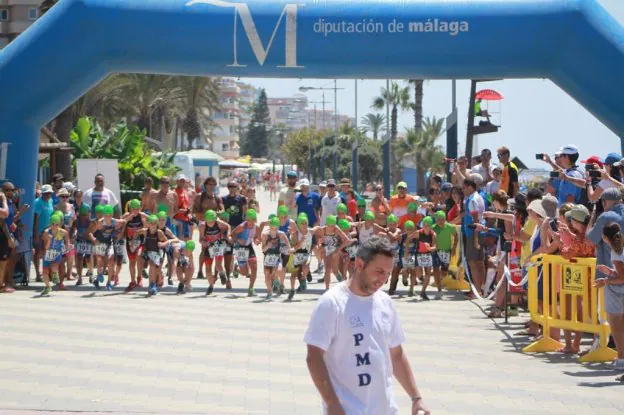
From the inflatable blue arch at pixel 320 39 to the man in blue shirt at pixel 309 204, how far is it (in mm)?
3156

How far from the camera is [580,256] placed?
11109 mm

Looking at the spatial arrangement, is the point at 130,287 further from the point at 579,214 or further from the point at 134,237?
the point at 579,214

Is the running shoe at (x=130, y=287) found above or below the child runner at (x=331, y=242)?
below

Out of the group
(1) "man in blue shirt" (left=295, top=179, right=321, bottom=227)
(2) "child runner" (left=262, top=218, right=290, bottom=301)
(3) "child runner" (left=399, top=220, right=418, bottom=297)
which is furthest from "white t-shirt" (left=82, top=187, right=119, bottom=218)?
(3) "child runner" (left=399, top=220, right=418, bottom=297)

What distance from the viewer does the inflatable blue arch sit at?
15781 millimetres

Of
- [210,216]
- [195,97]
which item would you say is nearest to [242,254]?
[210,216]

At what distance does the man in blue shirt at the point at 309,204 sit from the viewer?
18766 mm

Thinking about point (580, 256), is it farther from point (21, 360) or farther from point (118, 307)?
point (118, 307)

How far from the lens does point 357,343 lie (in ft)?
17.2

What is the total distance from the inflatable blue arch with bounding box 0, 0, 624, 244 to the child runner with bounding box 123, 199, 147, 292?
242 centimetres

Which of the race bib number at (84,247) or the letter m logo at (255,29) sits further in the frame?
the race bib number at (84,247)

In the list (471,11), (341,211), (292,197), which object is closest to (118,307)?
(341,211)

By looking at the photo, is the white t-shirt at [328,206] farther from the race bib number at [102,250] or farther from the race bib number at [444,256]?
the race bib number at [102,250]

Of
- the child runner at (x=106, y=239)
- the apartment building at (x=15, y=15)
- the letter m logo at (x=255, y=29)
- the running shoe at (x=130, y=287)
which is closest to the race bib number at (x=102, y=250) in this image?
the child runner at (x=106, y=239)
